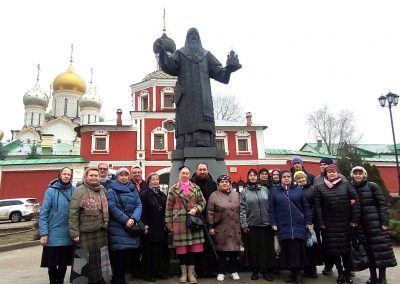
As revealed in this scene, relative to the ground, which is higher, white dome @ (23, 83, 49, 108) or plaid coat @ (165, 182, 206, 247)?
white dome @ (23, 83, 49, 108)

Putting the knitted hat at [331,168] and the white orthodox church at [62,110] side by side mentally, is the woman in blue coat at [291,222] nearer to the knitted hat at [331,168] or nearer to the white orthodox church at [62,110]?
the knitted hat at [331,168]

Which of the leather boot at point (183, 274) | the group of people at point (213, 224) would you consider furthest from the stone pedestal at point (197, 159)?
the leather boot at point (183, 274)

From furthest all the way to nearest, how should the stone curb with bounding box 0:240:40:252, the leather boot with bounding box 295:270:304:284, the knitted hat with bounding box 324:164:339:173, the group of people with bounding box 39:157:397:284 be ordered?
1. the stone curb with bounding box 0:240:40:252
2. the knitted hat with bounding box 324:164:339:173
3. the leather boot with bounding box 295:270:304:284
4. the group of people with bounding box 39:157:397:284

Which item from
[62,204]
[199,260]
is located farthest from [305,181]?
[62,204]

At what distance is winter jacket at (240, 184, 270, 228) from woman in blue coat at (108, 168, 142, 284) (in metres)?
1.44

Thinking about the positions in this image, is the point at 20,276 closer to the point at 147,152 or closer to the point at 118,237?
the point at 118,237

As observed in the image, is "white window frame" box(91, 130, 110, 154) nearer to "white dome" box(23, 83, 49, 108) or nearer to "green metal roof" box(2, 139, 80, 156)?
"green metal roof" box(2, 139, 80, 156)

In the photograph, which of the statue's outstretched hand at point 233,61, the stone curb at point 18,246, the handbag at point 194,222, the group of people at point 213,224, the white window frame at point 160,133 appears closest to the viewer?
the group of people at point 213,224

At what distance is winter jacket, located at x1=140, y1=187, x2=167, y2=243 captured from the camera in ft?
15.1

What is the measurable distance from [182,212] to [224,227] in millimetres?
639

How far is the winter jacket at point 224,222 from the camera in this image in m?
4.55

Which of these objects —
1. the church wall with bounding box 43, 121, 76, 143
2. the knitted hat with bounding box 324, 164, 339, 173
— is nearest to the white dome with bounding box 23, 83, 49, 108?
the church wall with bounding box 43, 121, 76, 143

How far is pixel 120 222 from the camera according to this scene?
166 inches

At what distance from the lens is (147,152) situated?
27.2 m
